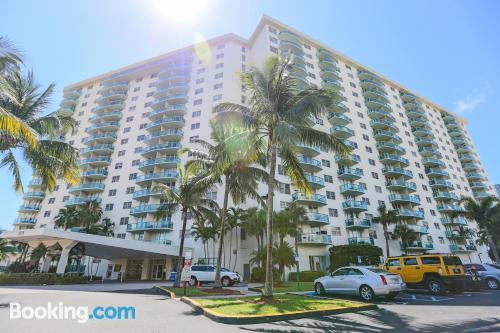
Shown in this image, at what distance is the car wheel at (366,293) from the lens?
12181mm

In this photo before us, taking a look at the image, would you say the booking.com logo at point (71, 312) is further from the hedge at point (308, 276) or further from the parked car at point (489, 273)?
the parked car at point (489, 273)

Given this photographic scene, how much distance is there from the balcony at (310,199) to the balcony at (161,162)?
19.0 meters

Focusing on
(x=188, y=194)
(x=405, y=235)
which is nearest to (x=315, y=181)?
(x=405, y=235)

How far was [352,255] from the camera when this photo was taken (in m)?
31.4

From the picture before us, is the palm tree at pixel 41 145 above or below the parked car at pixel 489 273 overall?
above

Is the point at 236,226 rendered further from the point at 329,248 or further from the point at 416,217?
the point at 416,217

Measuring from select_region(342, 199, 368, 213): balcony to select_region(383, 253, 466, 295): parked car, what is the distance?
72.0 feet

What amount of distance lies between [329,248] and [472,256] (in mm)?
36273

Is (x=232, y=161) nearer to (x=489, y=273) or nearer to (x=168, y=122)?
(x=489, y=273)

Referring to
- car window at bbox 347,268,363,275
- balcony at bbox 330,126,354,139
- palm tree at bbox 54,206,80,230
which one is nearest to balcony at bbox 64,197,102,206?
palm tree at bbox 54,206,80,230

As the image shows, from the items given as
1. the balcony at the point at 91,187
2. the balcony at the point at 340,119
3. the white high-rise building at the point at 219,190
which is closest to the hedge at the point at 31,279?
the white high-rise building at the point at 219,190

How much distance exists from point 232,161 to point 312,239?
22.6m

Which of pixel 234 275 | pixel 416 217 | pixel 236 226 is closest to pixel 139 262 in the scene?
pixel 236 226

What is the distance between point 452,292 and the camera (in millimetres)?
16062
